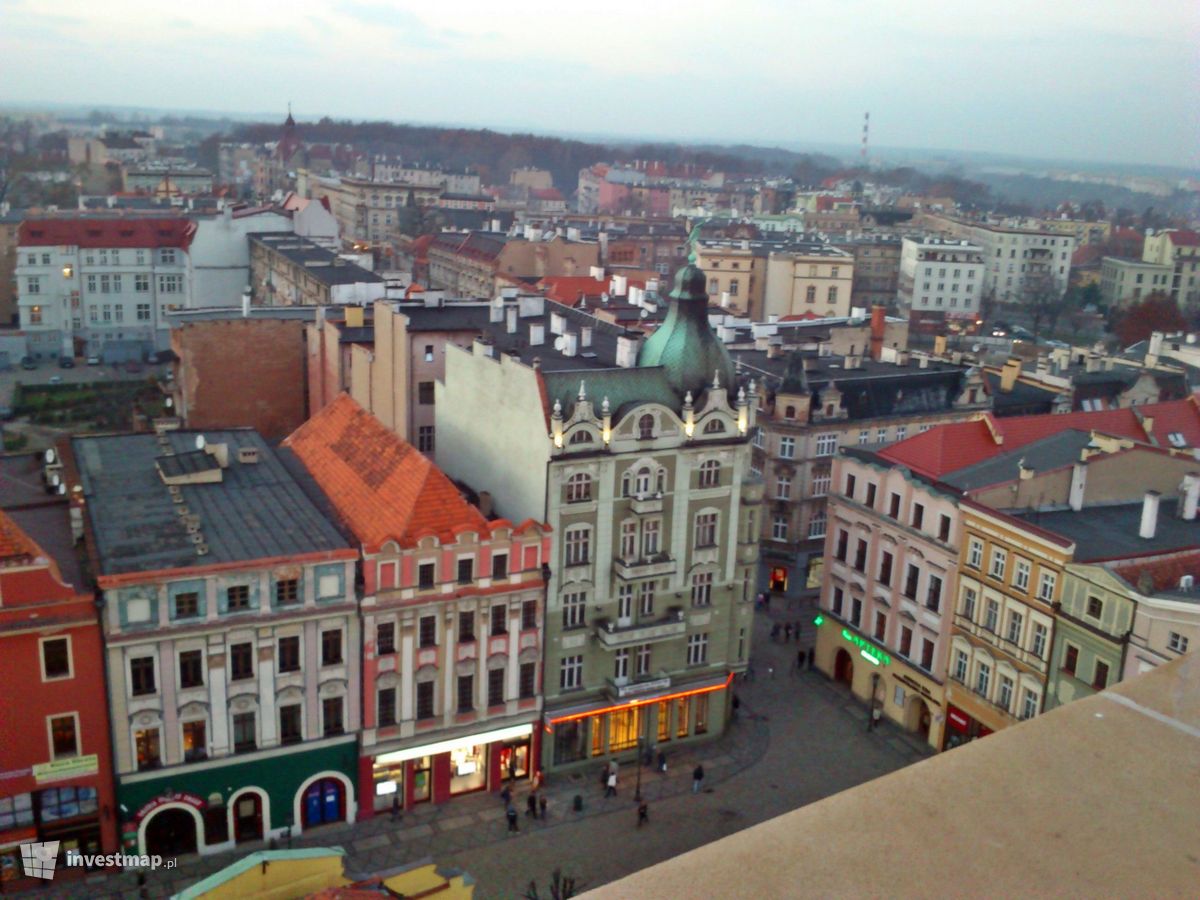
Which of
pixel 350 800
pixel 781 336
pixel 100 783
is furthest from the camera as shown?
pixel 781 336

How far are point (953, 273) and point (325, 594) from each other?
123 meters

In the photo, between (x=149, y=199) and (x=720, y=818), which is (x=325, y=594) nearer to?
(x=720, y=818)

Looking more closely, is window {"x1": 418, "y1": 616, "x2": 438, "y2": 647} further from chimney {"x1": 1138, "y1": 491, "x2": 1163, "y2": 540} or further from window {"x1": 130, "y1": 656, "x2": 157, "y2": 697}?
chimney {"x1": 1138, "y1": 491, "x2": 1163, "y2": 540}

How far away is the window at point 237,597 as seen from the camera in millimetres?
36812

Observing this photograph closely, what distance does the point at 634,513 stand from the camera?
4406 centimetres

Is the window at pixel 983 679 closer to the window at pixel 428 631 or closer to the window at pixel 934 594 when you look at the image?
the window at pixel 934 594

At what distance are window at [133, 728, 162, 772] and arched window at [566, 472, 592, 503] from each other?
16521 millimetres

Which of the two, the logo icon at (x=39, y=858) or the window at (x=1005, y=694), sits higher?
the window at (x=1005, y=694)

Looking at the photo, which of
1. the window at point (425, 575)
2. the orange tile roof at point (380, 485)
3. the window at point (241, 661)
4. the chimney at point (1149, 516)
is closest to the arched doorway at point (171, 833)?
the window at point (241, 661)

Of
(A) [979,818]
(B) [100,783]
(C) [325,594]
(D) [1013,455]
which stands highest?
(A) [979,818]

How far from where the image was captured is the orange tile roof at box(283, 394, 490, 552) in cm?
4056

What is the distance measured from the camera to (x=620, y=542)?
145 feet

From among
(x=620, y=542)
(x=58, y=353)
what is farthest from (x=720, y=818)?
(x=58, y=353)

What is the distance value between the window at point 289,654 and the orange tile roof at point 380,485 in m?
4.06
